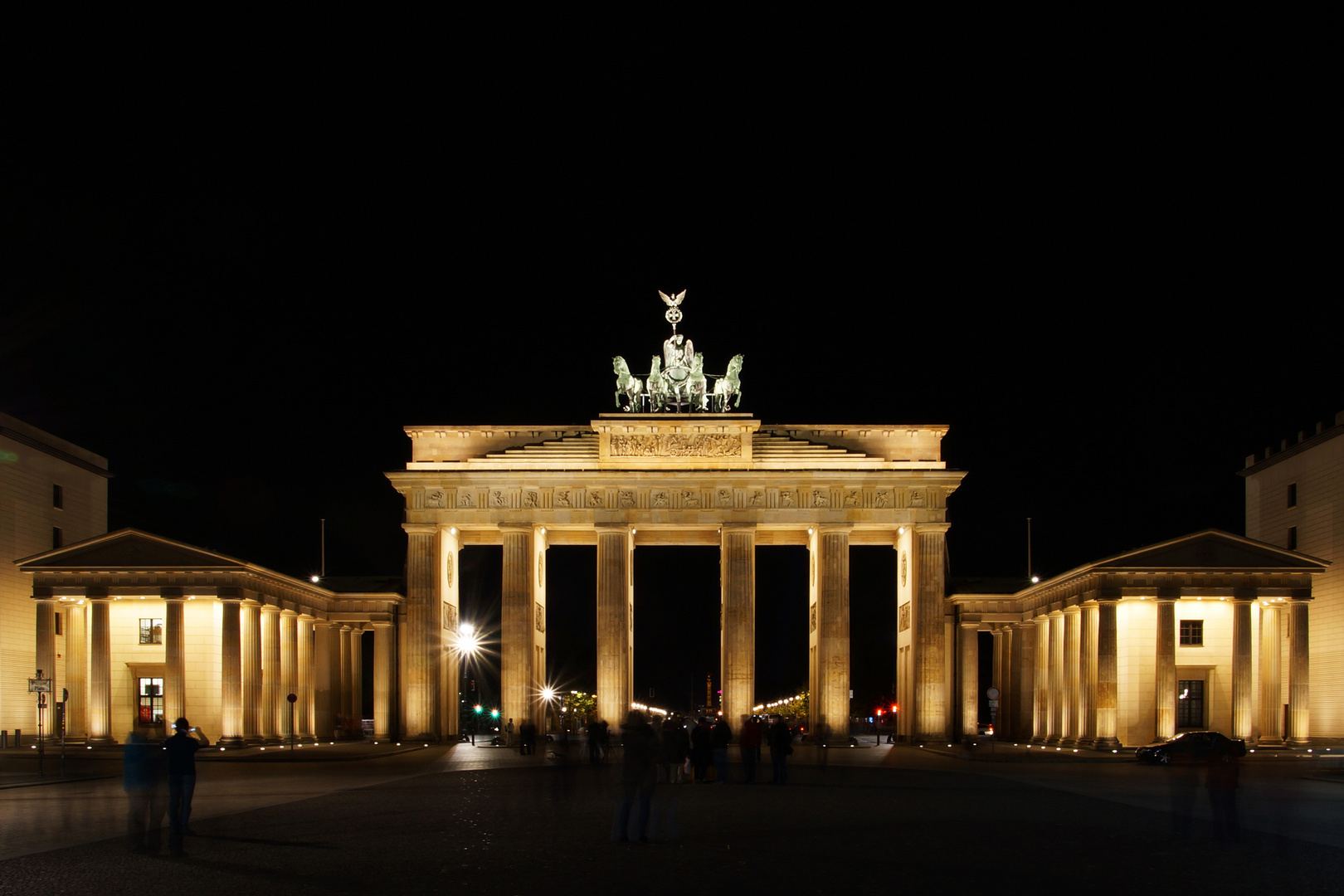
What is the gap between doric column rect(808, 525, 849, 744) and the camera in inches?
2603

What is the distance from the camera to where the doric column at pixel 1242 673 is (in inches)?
2231

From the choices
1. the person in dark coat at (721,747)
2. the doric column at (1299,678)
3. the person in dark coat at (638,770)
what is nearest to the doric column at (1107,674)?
the doric column at (1299,678)

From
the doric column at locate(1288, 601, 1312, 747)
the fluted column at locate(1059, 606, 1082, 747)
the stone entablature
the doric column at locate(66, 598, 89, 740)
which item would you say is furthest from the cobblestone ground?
the stone entablature

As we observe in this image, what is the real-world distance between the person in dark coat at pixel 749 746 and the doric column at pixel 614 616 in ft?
98.9

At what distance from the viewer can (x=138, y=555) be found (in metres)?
56.4

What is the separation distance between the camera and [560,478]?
2628 inches

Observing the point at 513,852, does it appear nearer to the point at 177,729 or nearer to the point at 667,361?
the point at 177,729

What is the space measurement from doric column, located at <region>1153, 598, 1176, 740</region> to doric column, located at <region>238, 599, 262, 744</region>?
37.6m

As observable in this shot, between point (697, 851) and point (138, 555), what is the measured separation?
4267cm

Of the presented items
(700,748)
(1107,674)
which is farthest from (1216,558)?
(700,748)

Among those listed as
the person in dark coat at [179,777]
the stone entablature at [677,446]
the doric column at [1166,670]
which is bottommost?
the doric column at [1166,670]

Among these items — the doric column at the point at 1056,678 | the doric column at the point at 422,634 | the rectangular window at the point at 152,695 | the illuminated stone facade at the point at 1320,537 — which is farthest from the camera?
the doric column at the point at 422,634

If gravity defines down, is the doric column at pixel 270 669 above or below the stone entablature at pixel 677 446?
below

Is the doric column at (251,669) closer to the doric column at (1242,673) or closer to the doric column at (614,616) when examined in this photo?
the doric column at (614,616)
